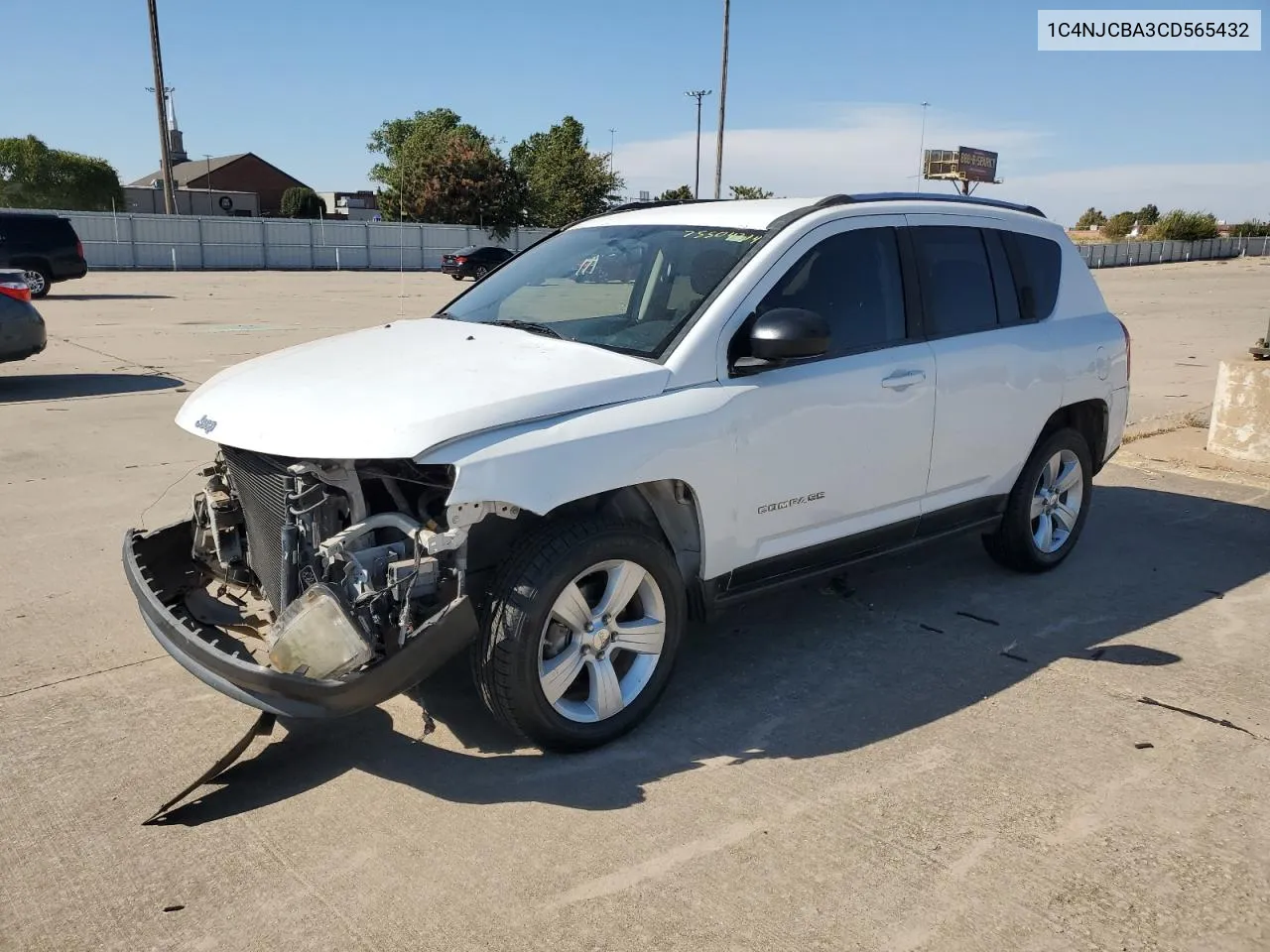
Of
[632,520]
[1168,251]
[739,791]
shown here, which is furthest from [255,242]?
[1168,251]

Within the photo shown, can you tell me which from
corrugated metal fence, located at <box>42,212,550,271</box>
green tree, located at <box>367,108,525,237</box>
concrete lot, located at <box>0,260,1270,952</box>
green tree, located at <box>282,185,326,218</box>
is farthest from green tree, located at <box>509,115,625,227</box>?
concrete lot, located at <box>0,260,1270,952</box>

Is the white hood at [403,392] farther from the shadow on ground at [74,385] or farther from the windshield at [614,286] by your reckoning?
the shadow on ground at [74,385]

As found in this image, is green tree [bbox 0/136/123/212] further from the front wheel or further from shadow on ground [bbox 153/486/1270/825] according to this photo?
shadow on ground [bbox 153/486/1270/825]

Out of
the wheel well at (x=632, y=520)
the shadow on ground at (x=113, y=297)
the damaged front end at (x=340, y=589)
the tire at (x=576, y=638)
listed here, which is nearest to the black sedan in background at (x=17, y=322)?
the damaged front end at (x=340, y=589)

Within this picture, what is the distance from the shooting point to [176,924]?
2805 mm

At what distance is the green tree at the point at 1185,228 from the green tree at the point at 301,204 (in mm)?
61237

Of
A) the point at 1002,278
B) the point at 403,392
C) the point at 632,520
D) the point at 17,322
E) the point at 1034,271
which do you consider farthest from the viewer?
the point at 17,322

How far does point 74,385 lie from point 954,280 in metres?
9.82

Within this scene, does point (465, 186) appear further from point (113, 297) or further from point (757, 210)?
point (757, 210)

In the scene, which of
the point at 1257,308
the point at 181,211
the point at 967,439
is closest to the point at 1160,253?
the point at 1257,308

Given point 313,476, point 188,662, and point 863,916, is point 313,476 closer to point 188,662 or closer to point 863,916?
point 188,662

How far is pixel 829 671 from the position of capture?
176 inches

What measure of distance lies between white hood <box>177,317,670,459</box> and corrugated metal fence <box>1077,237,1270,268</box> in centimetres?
5576

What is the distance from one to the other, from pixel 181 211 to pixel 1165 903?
81.0 m
